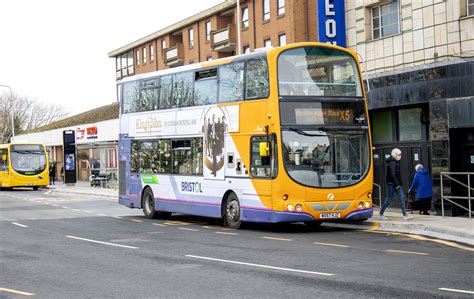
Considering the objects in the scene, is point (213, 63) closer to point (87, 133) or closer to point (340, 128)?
point (340, 128)

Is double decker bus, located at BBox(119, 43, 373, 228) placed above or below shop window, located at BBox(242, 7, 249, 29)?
below

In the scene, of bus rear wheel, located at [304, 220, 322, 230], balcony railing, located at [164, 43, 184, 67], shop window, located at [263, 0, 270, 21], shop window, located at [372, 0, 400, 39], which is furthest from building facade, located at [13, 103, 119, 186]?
bus rear wheel, located at [304, 220, 322, 230]

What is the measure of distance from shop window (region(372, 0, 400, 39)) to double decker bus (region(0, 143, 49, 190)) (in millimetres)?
32264

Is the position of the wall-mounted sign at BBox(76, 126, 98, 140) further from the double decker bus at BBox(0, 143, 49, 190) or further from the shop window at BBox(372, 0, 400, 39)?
Answer: the shop window at BBox(372, 0, 400, 39)

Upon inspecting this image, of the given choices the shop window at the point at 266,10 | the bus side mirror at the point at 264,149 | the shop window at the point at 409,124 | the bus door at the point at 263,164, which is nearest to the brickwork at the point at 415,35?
the shop window at the point at 409,124

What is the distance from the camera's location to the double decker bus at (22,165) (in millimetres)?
51969

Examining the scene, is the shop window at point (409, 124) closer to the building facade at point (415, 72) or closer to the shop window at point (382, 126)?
the building facade at point (415, 72)

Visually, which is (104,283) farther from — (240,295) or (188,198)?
(188,198)

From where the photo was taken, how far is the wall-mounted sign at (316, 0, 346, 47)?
26562 mm

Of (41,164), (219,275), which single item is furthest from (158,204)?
(41,164)

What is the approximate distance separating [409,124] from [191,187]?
303 inches

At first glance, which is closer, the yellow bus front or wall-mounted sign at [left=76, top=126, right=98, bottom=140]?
the yellow bus front

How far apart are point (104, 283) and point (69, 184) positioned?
4696cm

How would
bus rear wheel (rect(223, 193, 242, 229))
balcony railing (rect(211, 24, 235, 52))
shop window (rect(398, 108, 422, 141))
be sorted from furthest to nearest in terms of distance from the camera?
balcony railing (rect(211, 24, 235, 52))
shop window (rect(398, 108, 422, 141))
bus rear wheel (rect(223, 193, 242, 229))
